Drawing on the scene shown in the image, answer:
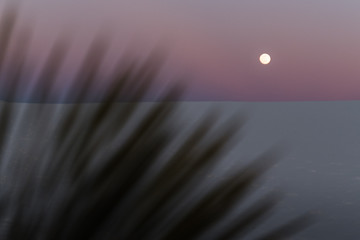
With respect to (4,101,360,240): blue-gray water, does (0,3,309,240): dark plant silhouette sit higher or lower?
lower

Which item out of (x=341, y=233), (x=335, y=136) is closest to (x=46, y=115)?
(x=341, y=233)

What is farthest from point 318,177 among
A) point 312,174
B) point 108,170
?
point 108,170

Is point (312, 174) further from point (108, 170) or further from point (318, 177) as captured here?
point (108, 170)

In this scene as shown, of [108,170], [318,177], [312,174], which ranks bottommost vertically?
[108,170]

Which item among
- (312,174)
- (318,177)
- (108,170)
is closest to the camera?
(108,170)

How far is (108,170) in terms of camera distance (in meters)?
0.39

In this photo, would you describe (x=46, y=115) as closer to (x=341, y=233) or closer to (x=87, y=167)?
(x=87, y=167)

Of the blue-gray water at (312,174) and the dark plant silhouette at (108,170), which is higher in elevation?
the blue-gray water at (312,174)

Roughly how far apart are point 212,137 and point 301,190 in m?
25.3

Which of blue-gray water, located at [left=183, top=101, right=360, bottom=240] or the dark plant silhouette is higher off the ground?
blue-gray water, located at [left=183, top=101, right=360, bottom=240]

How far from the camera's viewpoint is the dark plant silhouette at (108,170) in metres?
0.39

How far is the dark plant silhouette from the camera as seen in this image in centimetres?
39

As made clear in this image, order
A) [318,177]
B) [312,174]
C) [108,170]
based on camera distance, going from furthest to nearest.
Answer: [312,174], [318,177], [108,170]

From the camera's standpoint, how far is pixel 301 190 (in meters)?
A: 24.8
